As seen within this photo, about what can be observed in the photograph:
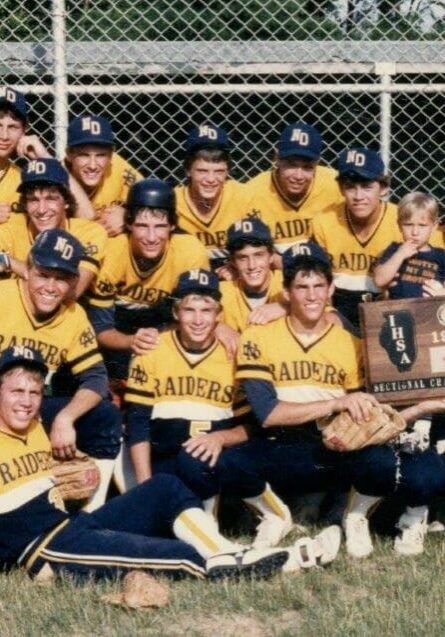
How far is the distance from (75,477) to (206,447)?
1.84 ft

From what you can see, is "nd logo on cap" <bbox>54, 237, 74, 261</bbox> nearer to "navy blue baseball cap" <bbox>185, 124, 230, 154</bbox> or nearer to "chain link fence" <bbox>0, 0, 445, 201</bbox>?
"navy blue baseball cap" <bbox>185, 124, 230, 154</bbox>

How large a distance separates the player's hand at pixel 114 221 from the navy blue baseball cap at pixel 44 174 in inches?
13.7

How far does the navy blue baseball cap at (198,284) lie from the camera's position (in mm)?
5465

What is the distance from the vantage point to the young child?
587 centimetres

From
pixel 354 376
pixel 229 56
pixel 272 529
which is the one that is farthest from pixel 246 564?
pixel 229 56

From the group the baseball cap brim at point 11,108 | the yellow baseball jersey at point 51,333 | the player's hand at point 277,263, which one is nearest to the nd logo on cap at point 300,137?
the player's hand at point 277,263

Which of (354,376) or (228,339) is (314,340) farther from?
(228,339)

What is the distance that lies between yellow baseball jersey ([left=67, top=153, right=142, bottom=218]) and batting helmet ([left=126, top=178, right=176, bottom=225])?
453 mm

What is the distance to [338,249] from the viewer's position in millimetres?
6113

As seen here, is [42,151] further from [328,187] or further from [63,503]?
[63,503]

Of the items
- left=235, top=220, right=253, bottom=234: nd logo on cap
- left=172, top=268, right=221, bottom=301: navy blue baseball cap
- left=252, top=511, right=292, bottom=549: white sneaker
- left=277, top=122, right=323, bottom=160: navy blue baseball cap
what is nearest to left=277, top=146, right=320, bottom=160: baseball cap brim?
left=277, top=122, right=323, bottom=160: navy blue baseball cap

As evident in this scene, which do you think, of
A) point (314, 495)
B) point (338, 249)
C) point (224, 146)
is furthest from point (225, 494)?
point (224, 146)

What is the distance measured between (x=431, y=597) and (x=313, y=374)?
1206 millimetres

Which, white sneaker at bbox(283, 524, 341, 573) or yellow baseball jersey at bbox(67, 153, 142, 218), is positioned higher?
yellow baseball jersey at bbox(67, 153, 142, 218)
